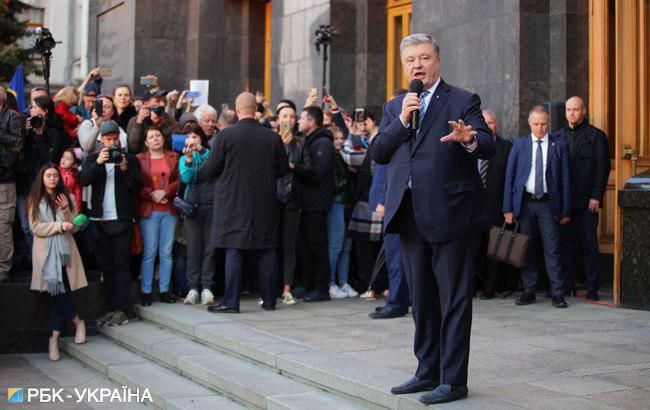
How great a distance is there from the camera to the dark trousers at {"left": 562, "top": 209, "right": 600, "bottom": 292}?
36.2 feet

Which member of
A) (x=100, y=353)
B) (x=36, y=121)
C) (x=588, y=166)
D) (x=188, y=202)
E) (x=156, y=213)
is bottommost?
(x=100, y=353)

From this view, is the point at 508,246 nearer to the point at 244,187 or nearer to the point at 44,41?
the point at 244,187

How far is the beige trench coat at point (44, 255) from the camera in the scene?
10.2 m

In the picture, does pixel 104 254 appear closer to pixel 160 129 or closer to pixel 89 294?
pixel 89 294

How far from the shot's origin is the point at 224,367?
8383mm

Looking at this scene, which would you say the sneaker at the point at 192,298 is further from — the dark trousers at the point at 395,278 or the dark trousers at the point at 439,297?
the dark trousers at the point at 439,297

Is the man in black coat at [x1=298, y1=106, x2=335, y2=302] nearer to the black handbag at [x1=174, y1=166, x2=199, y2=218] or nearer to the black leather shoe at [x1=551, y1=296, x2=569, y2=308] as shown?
the black handbag at [x1=174, y1=166, x2=199, y2=218]

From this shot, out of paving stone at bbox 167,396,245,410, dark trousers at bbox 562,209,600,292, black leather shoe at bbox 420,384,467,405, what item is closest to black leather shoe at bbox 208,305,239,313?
paving stone at bbox 167,396,245,410

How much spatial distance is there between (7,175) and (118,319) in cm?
192

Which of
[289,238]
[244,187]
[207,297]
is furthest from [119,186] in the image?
[289,238]

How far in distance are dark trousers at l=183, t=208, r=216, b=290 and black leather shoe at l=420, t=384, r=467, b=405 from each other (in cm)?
551

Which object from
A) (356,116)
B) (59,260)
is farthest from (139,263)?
(356,116)

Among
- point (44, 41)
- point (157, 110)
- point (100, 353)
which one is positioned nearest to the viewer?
point (100, 353)

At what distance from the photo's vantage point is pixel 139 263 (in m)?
11.6
